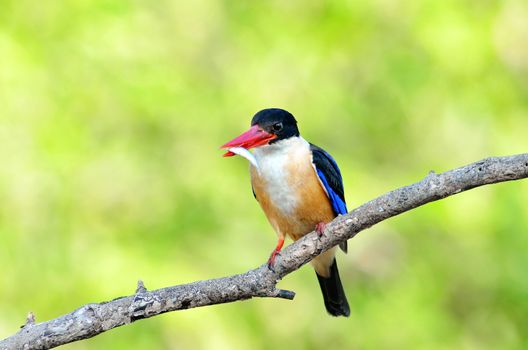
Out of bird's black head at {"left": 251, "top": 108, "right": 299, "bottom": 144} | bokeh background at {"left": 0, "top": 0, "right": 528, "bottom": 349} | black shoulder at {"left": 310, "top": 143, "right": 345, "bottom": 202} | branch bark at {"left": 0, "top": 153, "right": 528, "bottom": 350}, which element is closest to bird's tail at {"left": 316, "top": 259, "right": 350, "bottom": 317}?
bokeh background at {"left": 0, "top": 0, "right": 528, "bottom": 349}

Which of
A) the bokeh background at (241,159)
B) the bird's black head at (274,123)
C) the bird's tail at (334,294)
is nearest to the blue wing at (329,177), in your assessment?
the bird's black head at (274,123)

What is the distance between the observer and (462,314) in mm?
5227

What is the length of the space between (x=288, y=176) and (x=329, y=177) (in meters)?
0.19

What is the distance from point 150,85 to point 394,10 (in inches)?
63.4

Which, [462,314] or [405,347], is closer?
[405,347]

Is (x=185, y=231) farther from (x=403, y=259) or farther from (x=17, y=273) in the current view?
(x=403, y=259)

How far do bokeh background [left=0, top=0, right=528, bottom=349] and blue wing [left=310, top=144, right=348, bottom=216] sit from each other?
77 cm

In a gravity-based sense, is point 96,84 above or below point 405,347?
above

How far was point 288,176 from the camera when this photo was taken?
3580 mm

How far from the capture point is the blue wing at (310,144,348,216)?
11.9ft

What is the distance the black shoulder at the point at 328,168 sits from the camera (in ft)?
12.0

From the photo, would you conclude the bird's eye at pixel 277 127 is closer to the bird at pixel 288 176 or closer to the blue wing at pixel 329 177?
the bird at pixel 288 176

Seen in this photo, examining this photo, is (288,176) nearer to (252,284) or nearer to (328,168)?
(328,168)

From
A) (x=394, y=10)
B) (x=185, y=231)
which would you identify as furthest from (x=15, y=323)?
(x=394, y=10)
